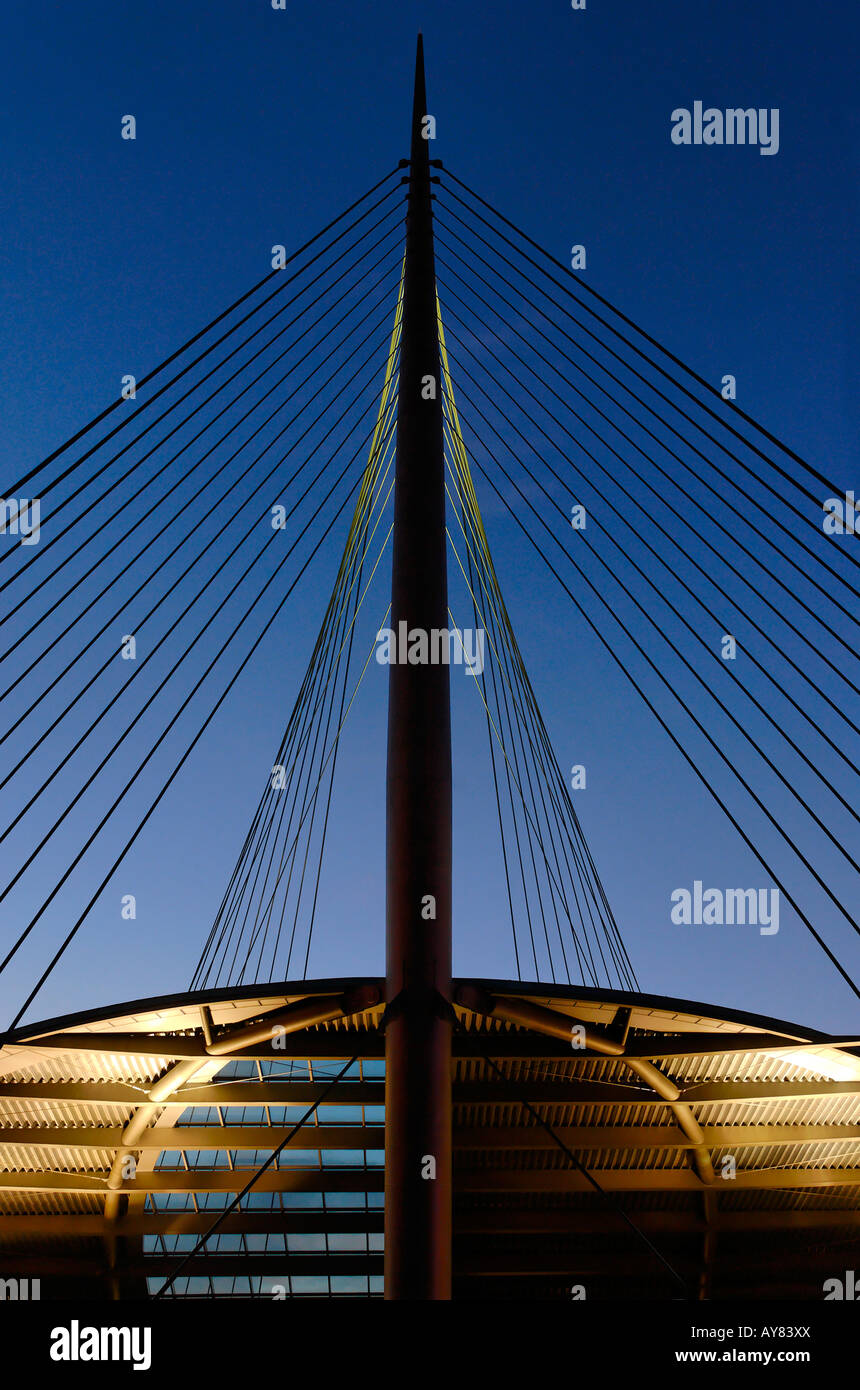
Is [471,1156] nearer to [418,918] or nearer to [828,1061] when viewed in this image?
[828,1061]

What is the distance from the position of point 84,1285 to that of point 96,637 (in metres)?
19.4

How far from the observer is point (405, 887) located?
1257cm

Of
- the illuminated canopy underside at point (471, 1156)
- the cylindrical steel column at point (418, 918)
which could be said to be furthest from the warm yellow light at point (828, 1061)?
the cylindrical steel column at point (418, 918)

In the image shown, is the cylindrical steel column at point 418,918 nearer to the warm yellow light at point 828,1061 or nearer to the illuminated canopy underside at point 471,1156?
the illuminated canopy underside at point 471,1156

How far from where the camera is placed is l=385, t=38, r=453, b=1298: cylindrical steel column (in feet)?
38.9

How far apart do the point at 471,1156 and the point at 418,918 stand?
13636mm

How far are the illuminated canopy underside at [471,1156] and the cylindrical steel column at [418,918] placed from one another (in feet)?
3.36

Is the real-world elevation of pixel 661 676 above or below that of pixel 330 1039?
above

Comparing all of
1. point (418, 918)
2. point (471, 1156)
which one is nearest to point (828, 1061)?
point (418, 918)

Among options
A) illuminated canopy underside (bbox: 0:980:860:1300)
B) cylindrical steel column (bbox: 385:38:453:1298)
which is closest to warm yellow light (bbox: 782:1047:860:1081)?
illuminated canopy underside (bbox: 0:980:860:1300)

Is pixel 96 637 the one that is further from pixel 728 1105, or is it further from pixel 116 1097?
pixel 728 1105

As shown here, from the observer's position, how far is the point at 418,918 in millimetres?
12500

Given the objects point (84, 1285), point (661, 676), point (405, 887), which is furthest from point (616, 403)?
point (84, 1285)
